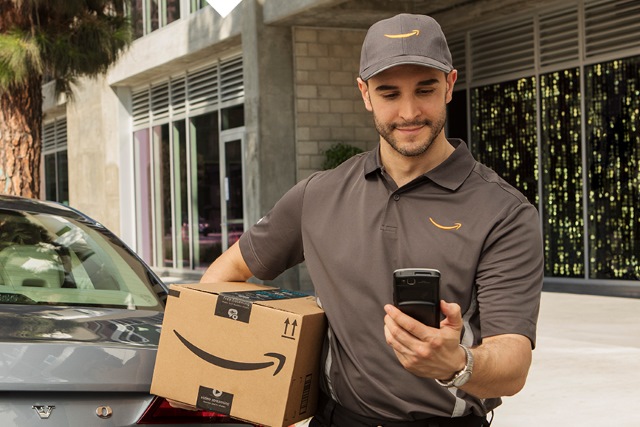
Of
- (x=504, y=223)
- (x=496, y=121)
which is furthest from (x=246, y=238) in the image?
(x=496, y=121)

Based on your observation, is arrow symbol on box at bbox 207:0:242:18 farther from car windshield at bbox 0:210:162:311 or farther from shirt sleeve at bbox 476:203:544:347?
shirt sleeve at bbox 476:203:544:347

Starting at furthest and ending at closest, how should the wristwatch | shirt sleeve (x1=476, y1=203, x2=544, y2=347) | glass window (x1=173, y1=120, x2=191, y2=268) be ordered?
glass window (x1=173, y1=120, x2=191, y2=268)
shirt sleeve (x1=476, y1=203, x2=544, y2=347)
the wristwatch

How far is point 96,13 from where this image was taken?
12.5 m

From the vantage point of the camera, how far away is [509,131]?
1463cm

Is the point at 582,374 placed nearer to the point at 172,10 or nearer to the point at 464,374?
the point at 464,374

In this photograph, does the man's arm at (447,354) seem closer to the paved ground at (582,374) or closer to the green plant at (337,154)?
the paved ground at (582,374)

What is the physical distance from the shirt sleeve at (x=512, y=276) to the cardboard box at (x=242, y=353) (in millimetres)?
434

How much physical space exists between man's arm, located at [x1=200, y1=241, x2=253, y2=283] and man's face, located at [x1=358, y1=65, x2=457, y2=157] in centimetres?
64

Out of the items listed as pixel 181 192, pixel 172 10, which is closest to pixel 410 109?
pixel 172 10

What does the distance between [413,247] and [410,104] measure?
0.32 metres

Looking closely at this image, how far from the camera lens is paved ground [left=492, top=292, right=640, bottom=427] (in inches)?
246

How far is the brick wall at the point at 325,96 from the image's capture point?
14.9 meters

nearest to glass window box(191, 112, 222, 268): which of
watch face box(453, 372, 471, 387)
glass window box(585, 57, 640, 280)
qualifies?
glass window box(585, 57, 640, 280)

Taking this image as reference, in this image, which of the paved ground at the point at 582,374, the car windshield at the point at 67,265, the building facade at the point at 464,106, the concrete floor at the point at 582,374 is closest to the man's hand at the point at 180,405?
the car windshield at the point at 67,265
